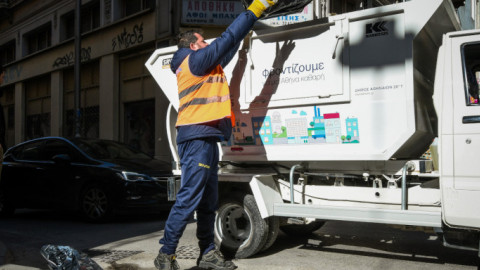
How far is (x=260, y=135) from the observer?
16.1 feet

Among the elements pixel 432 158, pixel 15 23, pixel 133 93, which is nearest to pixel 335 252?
pixel 432 158

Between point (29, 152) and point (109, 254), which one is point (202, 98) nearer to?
point (109, 254)

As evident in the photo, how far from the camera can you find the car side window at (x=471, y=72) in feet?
12.8

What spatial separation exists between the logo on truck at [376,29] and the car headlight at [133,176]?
4.54 metres

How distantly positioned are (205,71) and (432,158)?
2186mm

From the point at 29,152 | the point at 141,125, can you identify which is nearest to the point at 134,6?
the point at 141,125

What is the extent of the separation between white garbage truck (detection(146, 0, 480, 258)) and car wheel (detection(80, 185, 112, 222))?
3.20 m

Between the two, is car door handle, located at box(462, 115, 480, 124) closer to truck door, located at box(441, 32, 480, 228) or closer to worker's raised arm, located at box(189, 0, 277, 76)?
truck door, located at box(441, 32, 480, 228)

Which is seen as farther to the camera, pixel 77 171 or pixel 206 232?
pixel 77 171

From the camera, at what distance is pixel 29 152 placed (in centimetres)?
880

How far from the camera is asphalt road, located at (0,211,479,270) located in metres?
4.70

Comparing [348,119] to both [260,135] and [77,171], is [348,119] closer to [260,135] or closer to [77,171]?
[260,135]

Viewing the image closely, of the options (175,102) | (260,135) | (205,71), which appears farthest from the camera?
(175,102)

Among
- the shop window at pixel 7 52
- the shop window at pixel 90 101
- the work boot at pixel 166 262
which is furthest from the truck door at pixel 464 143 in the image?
the shop window at pixel 7 52
